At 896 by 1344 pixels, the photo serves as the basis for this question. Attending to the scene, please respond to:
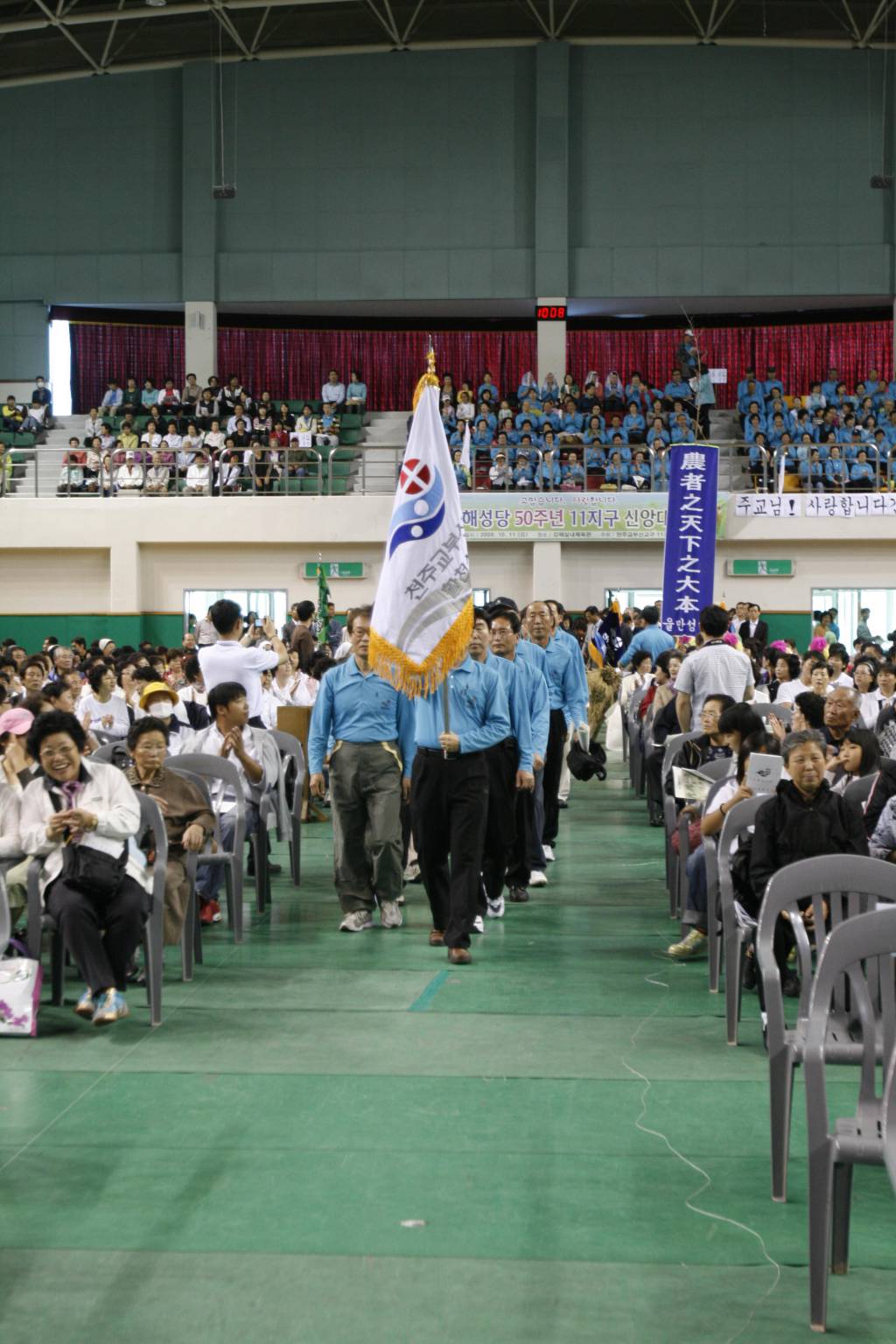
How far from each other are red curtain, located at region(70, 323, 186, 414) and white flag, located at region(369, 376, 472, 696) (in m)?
24.9

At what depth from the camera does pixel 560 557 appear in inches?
1011

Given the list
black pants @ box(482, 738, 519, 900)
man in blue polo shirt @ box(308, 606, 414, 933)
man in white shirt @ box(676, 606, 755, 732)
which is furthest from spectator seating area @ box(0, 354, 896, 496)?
man in blue polo shirt @ box(308, 606, 414, 933)

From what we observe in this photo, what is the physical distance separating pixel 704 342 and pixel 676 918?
25.7 meters

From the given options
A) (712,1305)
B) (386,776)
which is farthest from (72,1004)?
(712,1305)

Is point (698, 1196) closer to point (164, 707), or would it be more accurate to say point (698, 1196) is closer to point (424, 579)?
point (424, 579)

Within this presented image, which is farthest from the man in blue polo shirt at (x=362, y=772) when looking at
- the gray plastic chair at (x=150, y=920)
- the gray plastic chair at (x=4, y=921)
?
the gray plastic chair at (x=4, y=921)

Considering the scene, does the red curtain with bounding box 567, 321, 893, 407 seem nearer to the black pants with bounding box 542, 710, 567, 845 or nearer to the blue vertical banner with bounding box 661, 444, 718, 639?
the blue vertical banner with bounding box 661, 444, 718, 639

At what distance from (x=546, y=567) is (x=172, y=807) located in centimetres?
1863

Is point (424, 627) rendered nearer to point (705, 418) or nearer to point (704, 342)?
point (705, 418)

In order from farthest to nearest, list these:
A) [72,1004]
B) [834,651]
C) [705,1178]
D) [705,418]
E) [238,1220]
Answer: [705,418] < [834,651] < [72,1004] < [705,1178] < [238,1220]

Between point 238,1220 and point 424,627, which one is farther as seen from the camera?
point 424,627

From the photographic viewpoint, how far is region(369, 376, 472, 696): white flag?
740 centimetres

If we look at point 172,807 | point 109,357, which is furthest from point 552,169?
point 172,807

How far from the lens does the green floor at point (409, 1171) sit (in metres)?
3.55
